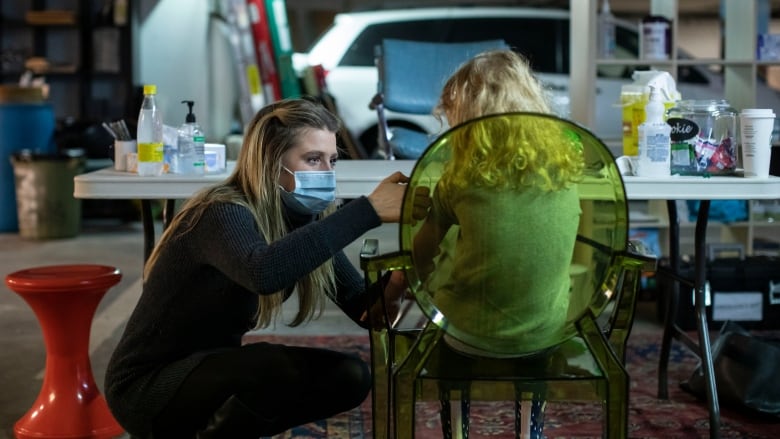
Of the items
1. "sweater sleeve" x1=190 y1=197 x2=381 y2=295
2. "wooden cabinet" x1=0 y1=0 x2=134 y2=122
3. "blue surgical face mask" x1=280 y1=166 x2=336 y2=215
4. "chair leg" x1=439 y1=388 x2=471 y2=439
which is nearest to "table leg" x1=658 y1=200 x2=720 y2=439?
"chair leg" x1=439 y1=388 x2=471 y2=439

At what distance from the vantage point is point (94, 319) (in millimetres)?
4637

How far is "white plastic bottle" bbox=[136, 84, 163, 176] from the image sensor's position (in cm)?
277

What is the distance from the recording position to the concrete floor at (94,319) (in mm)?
3609

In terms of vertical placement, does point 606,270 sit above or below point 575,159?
below

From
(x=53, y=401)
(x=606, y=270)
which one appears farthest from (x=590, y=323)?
(x=53, y=401)

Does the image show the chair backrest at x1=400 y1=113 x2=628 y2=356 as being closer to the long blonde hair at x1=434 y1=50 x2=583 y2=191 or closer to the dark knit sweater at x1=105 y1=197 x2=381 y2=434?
the long blonde hair at x1=434 y1=50 x2=583 y2=191

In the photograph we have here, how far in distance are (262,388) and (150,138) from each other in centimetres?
99

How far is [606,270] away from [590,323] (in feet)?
0.49

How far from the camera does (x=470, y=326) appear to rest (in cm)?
192

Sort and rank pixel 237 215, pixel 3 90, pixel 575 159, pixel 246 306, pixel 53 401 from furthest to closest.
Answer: pixel 3 90 → pixel 53 401 → pixel 246 306 → pixel 237 215 → pixel 575 159

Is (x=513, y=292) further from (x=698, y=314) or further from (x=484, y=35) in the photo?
(x=484, y=35)

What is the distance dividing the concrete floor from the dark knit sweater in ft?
3.56

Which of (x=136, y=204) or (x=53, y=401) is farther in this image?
(x=136, y=204)

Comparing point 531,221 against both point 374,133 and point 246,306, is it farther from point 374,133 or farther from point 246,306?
point 374,133
